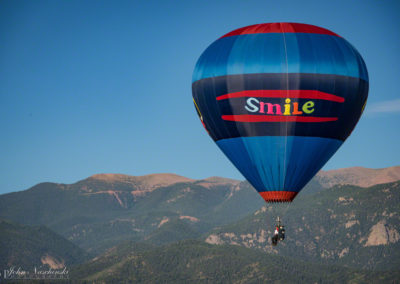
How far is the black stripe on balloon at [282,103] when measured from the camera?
119375 millimetres

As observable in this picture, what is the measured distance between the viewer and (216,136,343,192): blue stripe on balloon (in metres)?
120

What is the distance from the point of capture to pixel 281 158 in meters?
121

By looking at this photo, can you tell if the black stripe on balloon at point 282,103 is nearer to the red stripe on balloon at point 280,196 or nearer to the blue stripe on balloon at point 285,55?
the blue stripe on balloon at point 285,55

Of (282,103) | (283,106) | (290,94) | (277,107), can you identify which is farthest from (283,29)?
(277,107)

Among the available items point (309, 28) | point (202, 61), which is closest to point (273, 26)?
point (309, 28)

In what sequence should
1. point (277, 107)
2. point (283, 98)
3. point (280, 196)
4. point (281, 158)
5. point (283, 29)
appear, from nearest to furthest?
point (283, 98) → point (277, 107) → point (280, 196) → point (281, 158) → point (283, 29)

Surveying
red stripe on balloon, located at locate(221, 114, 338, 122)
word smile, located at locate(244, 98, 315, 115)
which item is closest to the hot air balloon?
red stripe on balloon, located at locate(221, 114, 338, 122)

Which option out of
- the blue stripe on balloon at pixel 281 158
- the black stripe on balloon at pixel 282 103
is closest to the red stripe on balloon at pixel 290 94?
the black stripe on balloon at pixel 282 103

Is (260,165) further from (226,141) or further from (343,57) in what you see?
(343,57)

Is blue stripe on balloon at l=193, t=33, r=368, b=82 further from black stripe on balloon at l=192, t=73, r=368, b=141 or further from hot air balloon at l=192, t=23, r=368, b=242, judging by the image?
black stripe on balloon at l=192, t=73, r=368, b=141

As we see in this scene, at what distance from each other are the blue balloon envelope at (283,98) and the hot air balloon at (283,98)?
0.52ft

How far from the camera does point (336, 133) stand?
12525cm

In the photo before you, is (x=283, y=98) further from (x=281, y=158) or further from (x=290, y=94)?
(x=281, y=158)

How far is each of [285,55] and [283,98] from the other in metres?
7.05
